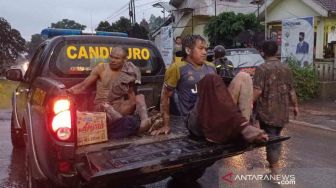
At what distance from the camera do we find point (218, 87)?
148 inches

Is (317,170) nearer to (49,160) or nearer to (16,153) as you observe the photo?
(49,160)

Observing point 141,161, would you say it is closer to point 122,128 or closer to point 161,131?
point 122,128

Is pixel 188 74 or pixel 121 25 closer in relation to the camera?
pixel 188 74

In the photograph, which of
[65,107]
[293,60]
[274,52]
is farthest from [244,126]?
[293,60]

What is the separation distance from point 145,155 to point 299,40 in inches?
426

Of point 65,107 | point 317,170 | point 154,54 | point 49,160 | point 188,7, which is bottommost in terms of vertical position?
point 317,170

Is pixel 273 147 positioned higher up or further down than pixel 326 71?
further down

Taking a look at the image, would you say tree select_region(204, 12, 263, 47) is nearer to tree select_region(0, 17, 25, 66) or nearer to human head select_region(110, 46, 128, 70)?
tree select_region(0, 17, 25, 66)

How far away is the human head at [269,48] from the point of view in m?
5.23

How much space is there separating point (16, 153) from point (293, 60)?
9152 millimetres

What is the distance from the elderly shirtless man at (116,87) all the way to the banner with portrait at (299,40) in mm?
9290

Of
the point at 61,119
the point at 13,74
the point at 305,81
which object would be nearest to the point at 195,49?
the point at 61,119

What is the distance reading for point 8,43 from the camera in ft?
61.5

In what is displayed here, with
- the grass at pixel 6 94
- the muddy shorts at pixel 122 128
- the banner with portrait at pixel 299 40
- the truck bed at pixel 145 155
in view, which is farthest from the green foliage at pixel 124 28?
the truck bed at pixel 145 155
